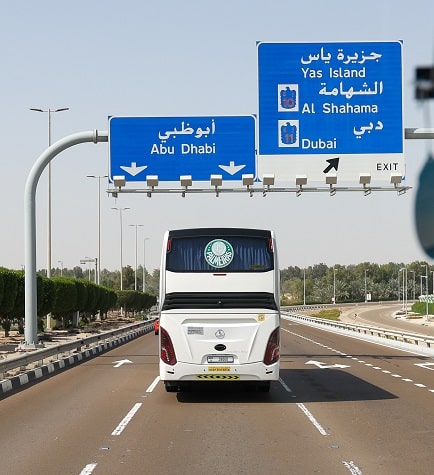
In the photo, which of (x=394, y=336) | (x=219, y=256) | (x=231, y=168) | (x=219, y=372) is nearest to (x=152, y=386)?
(x=219, y=372)

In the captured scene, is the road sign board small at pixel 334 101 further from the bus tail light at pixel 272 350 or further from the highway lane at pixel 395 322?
the highway lane at pixel 395 322

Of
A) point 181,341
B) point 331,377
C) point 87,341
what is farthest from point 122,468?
point 87,341

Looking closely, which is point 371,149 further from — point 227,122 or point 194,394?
point 194,394

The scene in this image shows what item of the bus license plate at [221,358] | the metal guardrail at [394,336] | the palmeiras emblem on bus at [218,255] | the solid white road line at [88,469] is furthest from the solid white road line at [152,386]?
the metal guardrail at [394,336]

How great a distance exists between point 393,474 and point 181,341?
7.72 metres

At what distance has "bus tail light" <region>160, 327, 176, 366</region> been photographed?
53.4 feet

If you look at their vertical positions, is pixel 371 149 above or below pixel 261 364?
above

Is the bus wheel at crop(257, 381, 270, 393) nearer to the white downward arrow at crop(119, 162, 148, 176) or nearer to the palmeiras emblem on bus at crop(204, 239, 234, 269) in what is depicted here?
the palmeiras emblem on bus at crop(204, 239, 234, 269)

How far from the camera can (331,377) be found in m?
22.8

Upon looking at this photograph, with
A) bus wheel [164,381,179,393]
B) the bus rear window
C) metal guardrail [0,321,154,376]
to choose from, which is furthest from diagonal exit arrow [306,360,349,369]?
the bus rear window

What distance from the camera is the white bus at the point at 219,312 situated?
16250mm

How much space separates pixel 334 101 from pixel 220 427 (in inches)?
584

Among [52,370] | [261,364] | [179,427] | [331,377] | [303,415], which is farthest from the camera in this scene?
[52,370]

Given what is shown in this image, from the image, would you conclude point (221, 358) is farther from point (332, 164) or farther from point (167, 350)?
point (332, 164)
